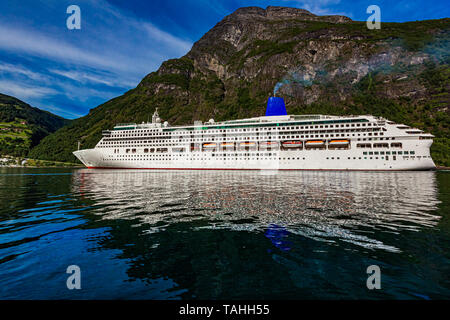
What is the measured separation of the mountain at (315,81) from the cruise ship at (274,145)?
2279 inches

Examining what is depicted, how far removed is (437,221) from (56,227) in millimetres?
17424

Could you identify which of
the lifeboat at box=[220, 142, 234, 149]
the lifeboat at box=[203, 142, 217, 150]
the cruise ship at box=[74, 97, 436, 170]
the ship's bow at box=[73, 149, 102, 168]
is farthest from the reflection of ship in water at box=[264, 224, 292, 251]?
the ship's bow at box=[73, 149, 102, 168]

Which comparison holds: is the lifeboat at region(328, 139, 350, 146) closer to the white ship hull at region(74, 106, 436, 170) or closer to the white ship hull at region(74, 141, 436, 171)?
the white ship hull at region(74, 106, 436, 170)

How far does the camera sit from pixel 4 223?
9969 mm

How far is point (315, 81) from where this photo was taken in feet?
447

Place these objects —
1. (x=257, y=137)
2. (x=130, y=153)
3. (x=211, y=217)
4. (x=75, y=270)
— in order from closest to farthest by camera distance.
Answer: (x=75, y=270) < (x=211, y=217) < (x=257, y=137) < (x=130, y=153)

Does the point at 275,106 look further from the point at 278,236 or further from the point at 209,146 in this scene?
the point at 278,236

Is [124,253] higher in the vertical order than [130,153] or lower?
lower

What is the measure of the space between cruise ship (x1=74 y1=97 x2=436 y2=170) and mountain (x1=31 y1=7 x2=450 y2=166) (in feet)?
190

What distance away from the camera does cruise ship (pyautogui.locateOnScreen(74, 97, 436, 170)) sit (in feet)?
168

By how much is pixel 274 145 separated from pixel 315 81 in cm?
9875

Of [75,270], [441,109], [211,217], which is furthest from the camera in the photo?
[441,109]
